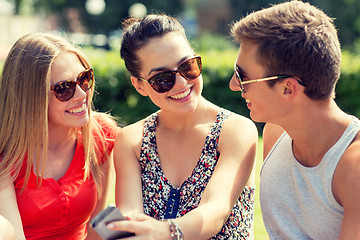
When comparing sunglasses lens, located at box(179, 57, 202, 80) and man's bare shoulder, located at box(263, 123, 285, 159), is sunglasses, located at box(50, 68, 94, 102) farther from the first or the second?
man's bare shoulder, located at box(263, 123, 285, 159)

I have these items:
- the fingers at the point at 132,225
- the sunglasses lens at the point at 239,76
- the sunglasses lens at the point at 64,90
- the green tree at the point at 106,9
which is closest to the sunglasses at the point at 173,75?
the sunglasses lens at the point at 239,76

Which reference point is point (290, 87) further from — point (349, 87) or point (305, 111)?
point (349, 87)

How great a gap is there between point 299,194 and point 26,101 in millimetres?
1919

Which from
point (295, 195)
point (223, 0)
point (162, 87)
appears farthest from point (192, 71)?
point (223, 0)

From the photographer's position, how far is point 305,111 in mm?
2639

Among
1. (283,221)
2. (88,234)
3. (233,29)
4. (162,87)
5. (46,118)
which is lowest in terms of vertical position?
(88,234)

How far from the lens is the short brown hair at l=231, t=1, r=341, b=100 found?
254cm

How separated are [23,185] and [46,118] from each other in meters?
0.48

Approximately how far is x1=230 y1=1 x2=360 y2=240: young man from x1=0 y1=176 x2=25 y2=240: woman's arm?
1.65 metres

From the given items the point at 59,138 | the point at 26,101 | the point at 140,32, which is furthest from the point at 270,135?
the point at 26,101

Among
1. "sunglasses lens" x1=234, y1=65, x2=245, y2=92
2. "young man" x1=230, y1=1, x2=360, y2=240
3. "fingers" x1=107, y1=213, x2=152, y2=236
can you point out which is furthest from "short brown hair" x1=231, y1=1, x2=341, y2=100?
"fingers" x1=107, y1=213, x2=152, y2=236

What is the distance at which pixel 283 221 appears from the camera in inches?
113

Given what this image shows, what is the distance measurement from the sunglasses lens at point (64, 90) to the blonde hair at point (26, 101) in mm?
72

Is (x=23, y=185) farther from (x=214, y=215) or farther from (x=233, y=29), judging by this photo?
(x=233, y=29)
